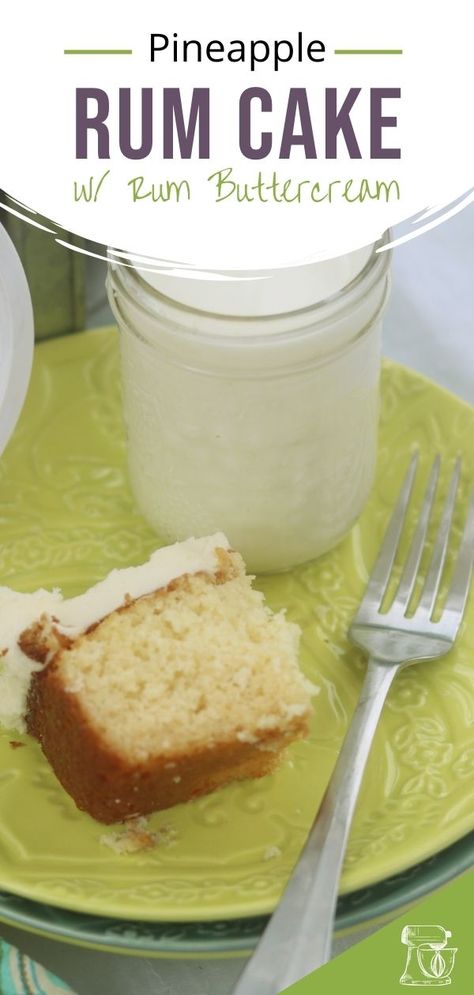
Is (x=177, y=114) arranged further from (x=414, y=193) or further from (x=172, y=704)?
(x=172, y=704)

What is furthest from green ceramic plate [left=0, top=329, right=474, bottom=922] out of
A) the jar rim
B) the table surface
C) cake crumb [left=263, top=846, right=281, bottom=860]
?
the jar rim

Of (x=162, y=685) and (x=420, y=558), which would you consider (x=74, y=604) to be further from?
(x=420, y=558)

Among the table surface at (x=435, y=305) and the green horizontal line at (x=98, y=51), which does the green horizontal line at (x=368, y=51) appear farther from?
the table surface at (x=435, y=305)

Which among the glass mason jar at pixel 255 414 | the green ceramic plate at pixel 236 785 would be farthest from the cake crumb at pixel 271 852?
the glass mason jar at pixel 255 414

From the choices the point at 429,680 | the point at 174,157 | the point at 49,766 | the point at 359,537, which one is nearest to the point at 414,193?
the point at 174,157

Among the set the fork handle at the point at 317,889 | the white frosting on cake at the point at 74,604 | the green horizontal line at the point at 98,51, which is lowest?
the fork handle at the point at 317,889

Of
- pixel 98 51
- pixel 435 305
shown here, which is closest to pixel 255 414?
pixel 98 51
